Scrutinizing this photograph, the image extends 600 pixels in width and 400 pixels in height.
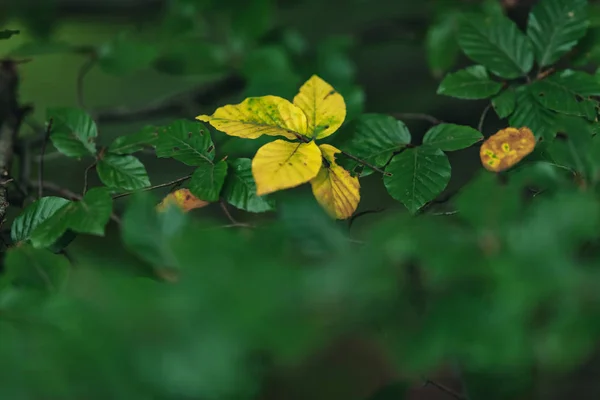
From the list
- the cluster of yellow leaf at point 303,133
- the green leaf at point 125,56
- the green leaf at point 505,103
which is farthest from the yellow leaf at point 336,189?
the green leaf at point 125,56

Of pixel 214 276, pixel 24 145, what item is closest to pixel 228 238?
pixel 214 276

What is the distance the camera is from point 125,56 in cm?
107

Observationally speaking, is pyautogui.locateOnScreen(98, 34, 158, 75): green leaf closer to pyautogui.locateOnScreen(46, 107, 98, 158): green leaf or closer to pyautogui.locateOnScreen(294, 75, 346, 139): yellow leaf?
pyautogui.locateOnScreen(46, 107, 98, 158): green leaf

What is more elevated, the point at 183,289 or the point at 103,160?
the point at 183,289

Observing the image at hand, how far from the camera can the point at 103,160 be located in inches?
24.0

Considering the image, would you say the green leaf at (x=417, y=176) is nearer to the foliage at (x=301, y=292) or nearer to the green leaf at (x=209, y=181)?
the foliage at (x=301, y=292)

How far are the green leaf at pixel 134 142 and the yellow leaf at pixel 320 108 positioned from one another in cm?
17

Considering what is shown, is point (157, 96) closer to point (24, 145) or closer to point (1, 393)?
point (24, 145)

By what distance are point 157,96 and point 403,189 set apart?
1596mm

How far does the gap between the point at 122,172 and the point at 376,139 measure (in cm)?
27

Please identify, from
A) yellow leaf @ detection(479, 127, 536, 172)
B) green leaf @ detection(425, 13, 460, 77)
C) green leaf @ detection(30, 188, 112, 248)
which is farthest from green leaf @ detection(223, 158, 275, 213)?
green leaf @ detection(425, 13, 460, 77)

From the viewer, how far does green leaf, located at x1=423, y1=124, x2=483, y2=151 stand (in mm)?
561

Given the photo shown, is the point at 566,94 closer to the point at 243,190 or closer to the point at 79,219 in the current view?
the point at 243,190

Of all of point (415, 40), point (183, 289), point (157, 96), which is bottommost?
point (157, 96)
